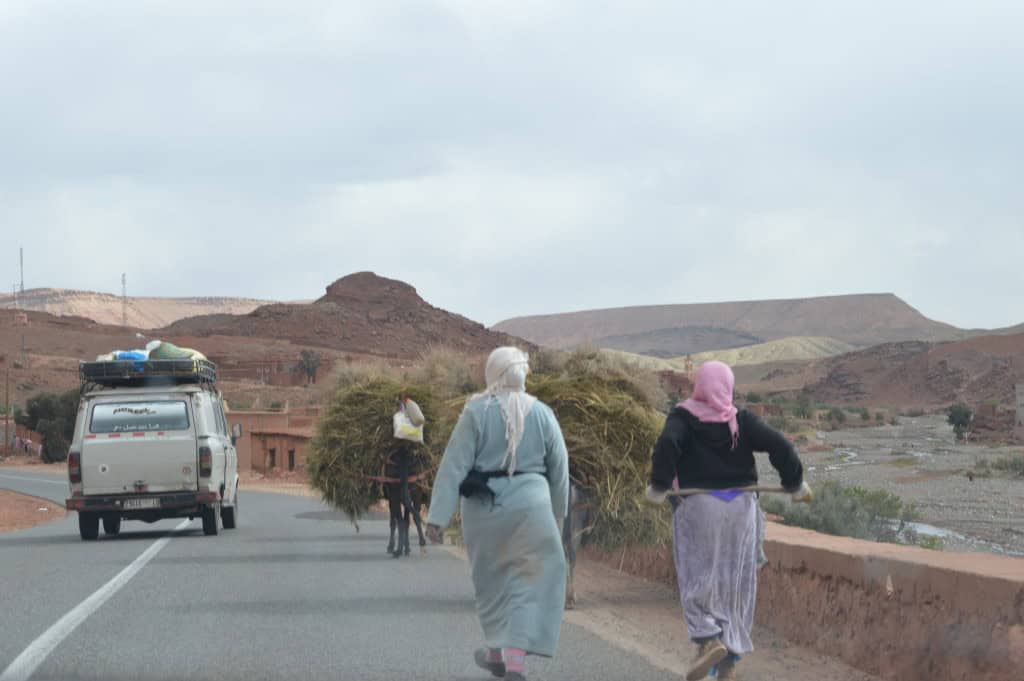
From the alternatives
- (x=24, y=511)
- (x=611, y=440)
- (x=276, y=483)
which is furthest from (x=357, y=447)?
(x=276, y=483)

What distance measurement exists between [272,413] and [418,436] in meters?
49.3

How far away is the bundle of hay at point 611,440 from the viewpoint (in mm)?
11289

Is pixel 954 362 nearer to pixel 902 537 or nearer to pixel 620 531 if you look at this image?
pixel 902 537

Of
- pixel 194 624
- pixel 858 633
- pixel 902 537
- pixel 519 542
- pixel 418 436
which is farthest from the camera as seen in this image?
pixel 902 537

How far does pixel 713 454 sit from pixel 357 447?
9.25 metres

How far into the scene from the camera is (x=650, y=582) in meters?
13.8

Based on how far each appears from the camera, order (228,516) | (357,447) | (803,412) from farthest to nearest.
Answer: (803,412) < (228,516) < (357,447)

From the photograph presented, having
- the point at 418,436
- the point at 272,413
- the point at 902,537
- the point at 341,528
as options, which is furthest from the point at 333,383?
the point at 272,413

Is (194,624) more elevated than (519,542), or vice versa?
(519,542)

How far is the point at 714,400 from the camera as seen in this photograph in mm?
8031

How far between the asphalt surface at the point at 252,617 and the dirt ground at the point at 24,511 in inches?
446

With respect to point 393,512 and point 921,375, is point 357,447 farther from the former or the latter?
point 921,375

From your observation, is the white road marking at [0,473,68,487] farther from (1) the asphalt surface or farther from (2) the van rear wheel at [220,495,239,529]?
(1) the asphalt surface

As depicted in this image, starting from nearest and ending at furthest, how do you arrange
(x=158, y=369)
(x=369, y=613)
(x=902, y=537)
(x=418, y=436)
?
(x=369, y=613), (x=418, y=436), (x=158, y=369), (x=902, y=537)
